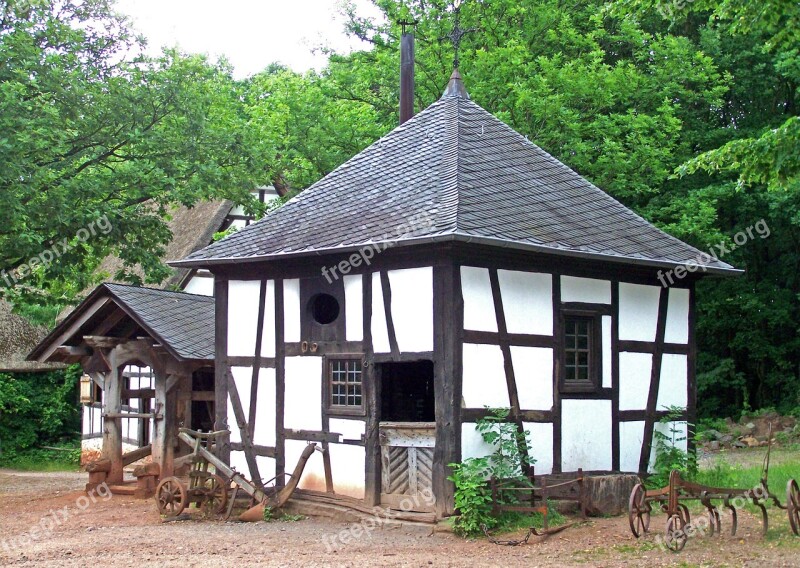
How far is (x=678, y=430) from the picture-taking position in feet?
45.6

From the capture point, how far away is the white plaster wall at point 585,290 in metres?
12.8

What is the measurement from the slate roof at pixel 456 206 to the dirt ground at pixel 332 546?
339 centimetres

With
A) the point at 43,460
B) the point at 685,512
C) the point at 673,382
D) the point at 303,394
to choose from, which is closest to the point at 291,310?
the point at 303,394

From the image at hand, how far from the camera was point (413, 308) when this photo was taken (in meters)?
12.0

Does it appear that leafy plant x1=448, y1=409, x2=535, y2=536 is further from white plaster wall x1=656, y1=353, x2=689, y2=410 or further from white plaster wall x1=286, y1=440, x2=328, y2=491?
white plaster wall x1=656, y1=353, x2=689, y2=410

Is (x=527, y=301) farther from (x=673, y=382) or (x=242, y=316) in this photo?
(x=242, y=316)

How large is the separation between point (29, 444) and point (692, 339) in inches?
695

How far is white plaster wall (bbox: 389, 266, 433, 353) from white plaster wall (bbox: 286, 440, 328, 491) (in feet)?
7.12

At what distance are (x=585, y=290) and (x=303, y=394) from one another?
4021 mm

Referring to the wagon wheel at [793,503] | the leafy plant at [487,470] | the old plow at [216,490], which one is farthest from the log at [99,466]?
the wagon wheel at [793,503]

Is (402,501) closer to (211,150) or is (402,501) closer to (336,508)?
(336,508)

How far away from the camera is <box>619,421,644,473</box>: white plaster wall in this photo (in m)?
13.3

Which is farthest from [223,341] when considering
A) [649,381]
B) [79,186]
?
[649,381]

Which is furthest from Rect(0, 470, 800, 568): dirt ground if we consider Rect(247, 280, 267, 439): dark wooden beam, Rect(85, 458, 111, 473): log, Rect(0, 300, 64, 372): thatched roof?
Rect(0, 300, 64, 372): thatched roof
